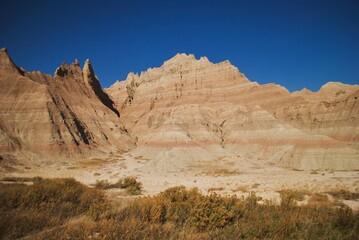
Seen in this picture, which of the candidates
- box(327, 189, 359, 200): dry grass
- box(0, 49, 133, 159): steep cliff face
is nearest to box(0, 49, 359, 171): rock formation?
box(0, 49, 133, 159): steep cliff face

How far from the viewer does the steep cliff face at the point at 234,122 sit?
40188 mm

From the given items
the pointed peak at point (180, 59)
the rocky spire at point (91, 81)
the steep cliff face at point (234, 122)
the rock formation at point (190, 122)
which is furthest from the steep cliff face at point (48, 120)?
the pointed peak at point (180, 59)

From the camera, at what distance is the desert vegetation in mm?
6383

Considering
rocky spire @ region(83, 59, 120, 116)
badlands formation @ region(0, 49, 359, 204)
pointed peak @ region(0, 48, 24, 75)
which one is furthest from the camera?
rocky spire @ region(83, 59, 120, 116)

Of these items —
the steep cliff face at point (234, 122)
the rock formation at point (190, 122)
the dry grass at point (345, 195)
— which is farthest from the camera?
the rock formation at point (190, 122)

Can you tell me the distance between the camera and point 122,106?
311ft

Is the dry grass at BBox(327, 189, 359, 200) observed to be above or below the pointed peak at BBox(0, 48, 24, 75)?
below

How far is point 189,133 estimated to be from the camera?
53312 millimetres

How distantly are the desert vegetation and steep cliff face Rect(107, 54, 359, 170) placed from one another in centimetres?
3147

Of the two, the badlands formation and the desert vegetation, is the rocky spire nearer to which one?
the badlands formation

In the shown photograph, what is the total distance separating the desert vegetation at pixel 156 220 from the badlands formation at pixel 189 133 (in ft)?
37.5

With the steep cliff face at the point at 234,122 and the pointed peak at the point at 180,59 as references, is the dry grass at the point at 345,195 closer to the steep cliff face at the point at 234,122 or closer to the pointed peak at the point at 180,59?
the steep cliff face at the point at 234,122

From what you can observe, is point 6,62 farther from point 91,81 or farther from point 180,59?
point 180,59

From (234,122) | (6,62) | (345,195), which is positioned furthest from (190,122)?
(6,62)
